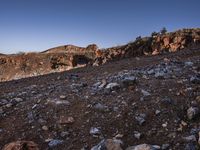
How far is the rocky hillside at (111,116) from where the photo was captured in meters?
6.97

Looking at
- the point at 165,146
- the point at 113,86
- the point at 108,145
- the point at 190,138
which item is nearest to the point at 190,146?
the point at 190,138

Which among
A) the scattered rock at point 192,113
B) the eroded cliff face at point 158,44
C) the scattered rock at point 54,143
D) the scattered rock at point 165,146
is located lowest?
the scattered rock at point 54,143

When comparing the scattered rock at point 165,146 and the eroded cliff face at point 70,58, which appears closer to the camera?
the scattered rock at point 165,146

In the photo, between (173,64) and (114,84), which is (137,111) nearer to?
(114,84)

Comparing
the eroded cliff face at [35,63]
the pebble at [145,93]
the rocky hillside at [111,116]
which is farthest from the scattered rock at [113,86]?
the eroded cliff face at [35,63]

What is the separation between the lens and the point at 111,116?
7.97 m

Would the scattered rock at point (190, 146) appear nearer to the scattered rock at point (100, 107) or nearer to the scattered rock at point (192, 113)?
the scattered rock at point (192, 113)

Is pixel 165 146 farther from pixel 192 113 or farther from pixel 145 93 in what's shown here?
pixel 145 93

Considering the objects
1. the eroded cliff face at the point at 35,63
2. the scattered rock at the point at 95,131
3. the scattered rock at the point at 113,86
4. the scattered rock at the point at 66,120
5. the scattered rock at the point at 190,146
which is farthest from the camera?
the eroded cliff face at the point at 35,63

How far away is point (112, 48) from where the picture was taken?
30.1 meters

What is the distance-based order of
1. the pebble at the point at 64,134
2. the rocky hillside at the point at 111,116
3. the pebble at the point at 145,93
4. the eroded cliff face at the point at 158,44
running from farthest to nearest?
the eroded cliff face at the point at 158,44
the pebble at the point at 145,93
the pebble at the point at 64,134
the rocky hillside at the point at 111,116

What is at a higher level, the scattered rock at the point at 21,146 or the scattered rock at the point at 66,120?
the scattered rock at the point at 66,120

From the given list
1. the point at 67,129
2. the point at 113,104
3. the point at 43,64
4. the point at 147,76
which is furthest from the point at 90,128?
the point at 43,64

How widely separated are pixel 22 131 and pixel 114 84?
292cm
